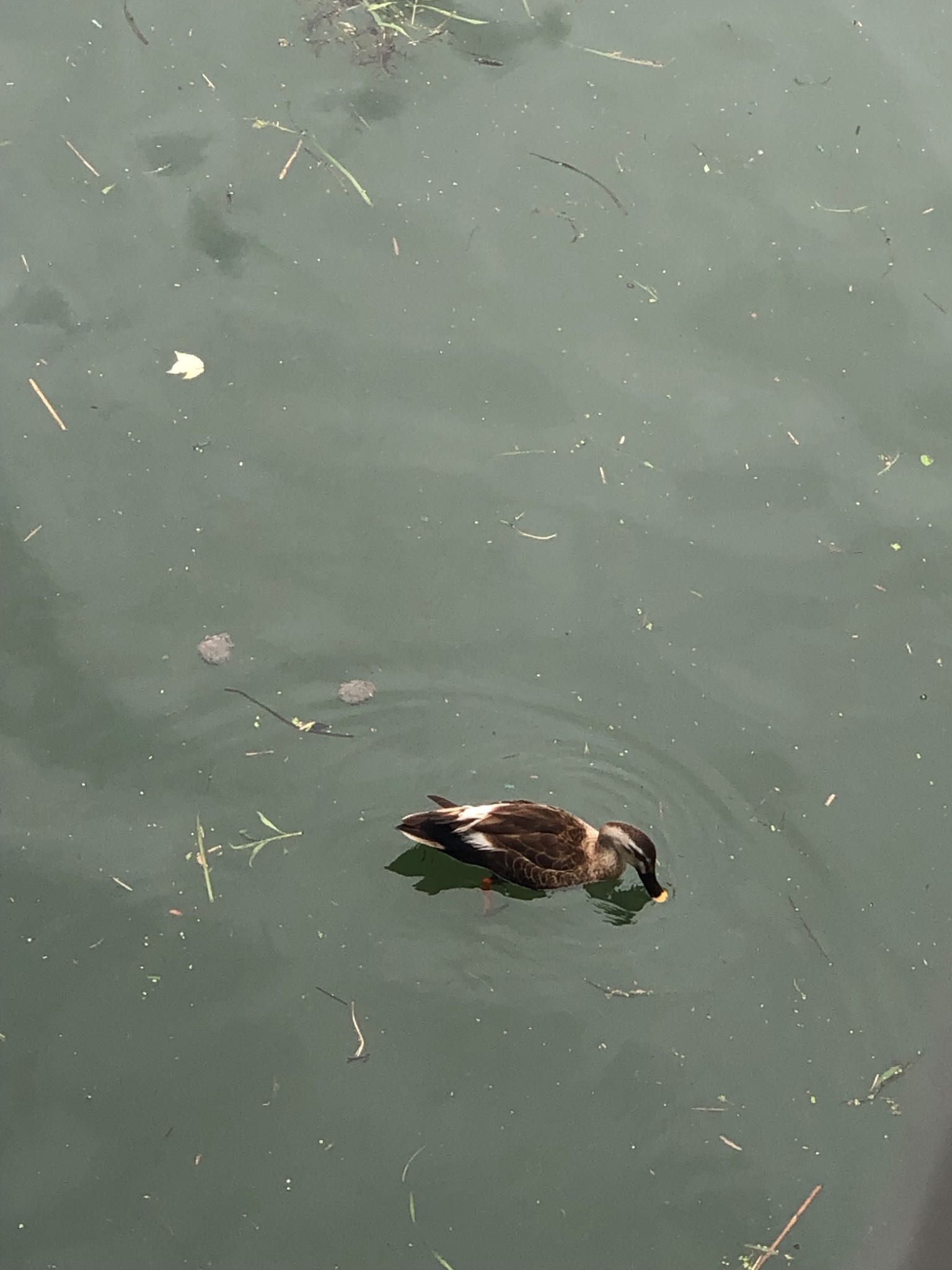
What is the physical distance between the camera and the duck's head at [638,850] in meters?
4.14

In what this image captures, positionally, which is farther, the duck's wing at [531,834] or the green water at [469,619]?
the duck's wing at [531,834]

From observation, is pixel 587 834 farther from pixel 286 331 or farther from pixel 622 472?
pixel 286 331

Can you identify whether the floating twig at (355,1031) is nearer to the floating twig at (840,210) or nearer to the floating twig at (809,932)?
the floating twig at (809,932)

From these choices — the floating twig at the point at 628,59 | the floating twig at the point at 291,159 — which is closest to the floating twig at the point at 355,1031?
the floating twig at the point at 291,159

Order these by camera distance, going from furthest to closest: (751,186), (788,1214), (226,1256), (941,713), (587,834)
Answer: (751,186) → (941,713) → (587,834) → (788,1214) → (226,1256)

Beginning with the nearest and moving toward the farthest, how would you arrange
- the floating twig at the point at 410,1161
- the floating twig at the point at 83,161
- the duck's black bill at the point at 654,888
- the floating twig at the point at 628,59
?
the floating twig at the point at 410,1161 < the duck's black bill at the point at 654,888 < the floating twig at the point at 83,161 < the floating twig at the point at 628,59

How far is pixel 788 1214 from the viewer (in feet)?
12.8

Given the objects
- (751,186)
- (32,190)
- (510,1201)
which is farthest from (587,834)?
(32,190)

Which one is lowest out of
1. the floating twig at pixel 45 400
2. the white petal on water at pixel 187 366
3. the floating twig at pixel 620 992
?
the floating twig at pixel 620 992

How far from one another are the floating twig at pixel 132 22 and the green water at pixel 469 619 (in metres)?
0.07

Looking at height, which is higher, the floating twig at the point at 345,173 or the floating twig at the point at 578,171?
the floating twig at the point at 578,171

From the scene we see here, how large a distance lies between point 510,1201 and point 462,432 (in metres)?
2.91

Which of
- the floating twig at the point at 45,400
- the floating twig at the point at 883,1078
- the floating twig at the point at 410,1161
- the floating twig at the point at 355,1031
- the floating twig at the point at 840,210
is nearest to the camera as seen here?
the floating twig at the point at 410,1161

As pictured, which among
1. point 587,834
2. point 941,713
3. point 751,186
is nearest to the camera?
point 587,834
